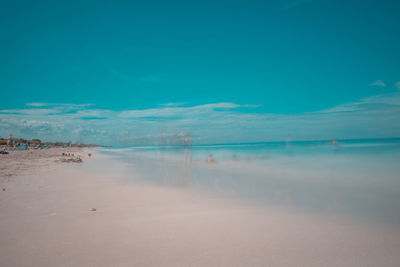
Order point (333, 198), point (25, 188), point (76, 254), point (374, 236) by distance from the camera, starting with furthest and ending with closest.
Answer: point (25, 188) → point (333, 198) → point (374, 236) → point (76, 254)

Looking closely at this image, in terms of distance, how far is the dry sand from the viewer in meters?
3.00

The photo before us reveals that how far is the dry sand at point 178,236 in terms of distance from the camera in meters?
3.00

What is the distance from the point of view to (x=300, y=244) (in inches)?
136

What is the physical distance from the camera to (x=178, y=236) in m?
3.72

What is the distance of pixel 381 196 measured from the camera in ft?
22.1

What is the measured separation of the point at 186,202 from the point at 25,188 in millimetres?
5578

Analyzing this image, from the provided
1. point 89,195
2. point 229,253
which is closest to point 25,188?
point 89,195

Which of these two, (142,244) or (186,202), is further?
(186,202)

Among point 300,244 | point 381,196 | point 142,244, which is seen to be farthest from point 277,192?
point 142,244

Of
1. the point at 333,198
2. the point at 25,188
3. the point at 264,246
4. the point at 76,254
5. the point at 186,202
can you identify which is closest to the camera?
the point at 76,254

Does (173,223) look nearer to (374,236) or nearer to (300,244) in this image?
(300,244)

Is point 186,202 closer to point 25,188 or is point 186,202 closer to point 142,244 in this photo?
point 142,244

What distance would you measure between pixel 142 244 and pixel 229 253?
1349 millimetres

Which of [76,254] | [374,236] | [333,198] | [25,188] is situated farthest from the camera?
[25,188]
